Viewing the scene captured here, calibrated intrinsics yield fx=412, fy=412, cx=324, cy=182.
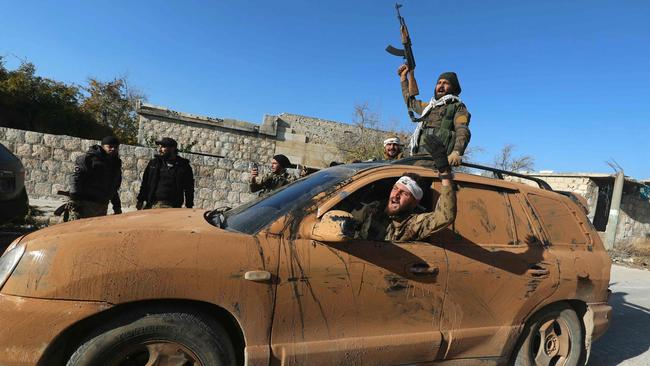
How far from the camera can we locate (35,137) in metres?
9.48

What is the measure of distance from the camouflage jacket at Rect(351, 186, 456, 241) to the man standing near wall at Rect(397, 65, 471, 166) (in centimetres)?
118

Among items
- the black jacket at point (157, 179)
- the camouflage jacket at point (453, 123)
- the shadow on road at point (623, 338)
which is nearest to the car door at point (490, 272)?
the camouflage jacket at point (453, 123)

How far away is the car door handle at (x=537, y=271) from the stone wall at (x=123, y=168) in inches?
333

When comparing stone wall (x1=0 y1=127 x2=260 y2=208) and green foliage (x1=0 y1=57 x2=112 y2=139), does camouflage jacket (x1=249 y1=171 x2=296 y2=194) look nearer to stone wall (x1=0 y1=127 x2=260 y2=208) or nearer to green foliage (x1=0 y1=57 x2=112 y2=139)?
stone wall (x1=0 y1=127 x2=260 y2=208)

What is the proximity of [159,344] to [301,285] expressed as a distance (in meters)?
0.83

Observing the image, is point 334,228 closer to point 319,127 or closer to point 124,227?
point 124,227

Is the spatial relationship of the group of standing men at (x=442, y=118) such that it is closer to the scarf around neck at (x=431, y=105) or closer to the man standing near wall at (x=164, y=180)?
the scarf around neck at (x=431, y=105)

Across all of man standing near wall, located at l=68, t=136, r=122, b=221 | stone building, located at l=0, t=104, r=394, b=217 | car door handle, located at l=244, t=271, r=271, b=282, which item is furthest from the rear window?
stone building, located at l=0, t=104, r=394, b=217

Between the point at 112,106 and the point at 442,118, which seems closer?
the point at 442,118

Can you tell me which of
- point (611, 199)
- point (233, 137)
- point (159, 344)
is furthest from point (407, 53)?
point (611, 199)

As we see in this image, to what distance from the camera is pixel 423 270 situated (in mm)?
2797

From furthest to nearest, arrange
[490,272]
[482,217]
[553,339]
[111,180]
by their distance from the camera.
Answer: [111,180]
[553,339]
[482,217]
[490,272]

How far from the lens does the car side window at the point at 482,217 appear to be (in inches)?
123

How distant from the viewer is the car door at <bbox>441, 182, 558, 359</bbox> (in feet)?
9.70
